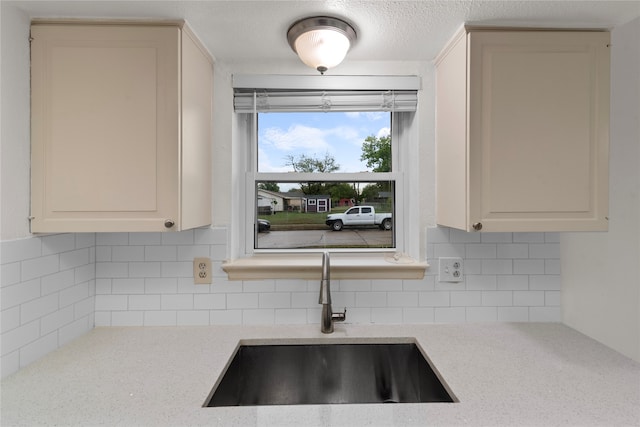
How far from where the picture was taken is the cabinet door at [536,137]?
1.17 m

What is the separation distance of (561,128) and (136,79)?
1.52 meters

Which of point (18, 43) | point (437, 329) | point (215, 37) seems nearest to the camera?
point (18, 43)

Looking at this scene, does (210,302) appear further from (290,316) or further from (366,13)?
(366,13)

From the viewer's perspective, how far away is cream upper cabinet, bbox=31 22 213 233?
3.74 ft

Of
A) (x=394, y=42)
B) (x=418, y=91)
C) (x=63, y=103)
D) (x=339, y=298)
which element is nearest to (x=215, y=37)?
(x=63, y=103)

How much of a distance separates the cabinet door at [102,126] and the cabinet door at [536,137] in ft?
3.59

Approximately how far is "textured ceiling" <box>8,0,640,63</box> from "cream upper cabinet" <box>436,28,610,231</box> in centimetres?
7

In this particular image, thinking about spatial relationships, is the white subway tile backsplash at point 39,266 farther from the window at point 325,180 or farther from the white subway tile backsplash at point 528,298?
the white subway tile backsplash at point 528,298

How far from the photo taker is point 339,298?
4.89ft

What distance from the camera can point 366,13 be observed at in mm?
1131

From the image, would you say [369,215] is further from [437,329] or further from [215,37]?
[215,37]

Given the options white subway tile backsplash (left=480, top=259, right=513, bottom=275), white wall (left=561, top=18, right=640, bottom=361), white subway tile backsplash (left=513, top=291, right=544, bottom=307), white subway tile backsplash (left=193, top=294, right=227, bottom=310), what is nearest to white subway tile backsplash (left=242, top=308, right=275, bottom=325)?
white subway tile backsplash (left=193, top=294, right=227, bottom=310)

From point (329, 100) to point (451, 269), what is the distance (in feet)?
3.15

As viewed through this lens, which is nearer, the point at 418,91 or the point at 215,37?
the point at 215,37
